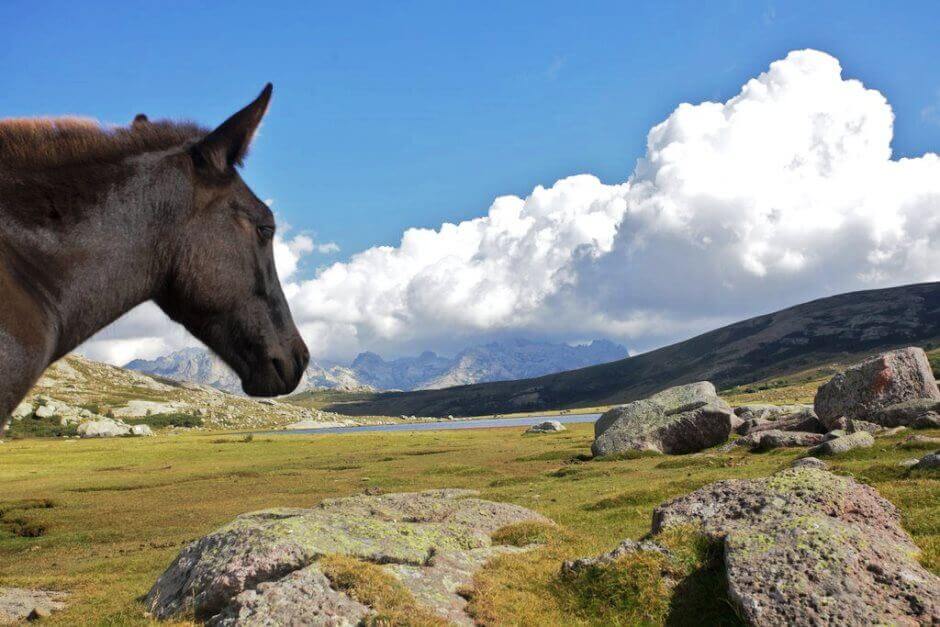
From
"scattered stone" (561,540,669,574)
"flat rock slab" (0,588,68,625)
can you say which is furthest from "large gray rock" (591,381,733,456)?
"flat rock slab" (0,588,68,625)

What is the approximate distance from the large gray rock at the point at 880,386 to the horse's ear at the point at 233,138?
44.6 m

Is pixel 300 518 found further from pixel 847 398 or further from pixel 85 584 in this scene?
pixel 847 398

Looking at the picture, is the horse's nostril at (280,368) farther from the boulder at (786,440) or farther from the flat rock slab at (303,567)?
the boulder at (786,440)

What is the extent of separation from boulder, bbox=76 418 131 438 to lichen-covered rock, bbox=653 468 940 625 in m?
152

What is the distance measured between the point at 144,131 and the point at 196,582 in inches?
380

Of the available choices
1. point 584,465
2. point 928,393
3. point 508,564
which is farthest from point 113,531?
point 928,393

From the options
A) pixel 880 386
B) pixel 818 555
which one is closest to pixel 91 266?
pixel 818 555

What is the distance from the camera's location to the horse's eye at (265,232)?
529 centimetres

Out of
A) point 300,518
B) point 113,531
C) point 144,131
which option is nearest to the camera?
point 144,131

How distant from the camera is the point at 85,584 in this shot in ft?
59.0

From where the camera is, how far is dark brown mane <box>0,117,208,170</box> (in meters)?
4.34

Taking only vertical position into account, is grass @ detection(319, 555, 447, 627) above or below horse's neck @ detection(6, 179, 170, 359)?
below

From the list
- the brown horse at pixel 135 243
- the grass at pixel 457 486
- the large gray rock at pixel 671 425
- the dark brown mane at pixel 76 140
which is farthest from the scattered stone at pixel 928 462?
the dark brown mane at pixel 76 140

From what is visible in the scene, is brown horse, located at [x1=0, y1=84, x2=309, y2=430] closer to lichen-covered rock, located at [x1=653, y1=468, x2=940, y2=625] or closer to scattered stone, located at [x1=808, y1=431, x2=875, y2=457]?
lichen-covered rock, located at [x1=653, y1=468, x2=940, y2=625]
